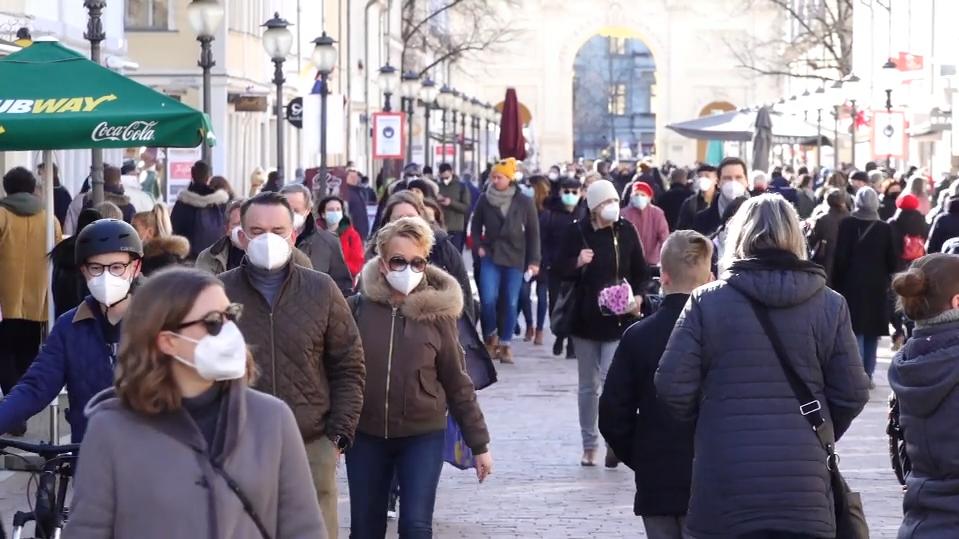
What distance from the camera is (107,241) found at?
7375 mm

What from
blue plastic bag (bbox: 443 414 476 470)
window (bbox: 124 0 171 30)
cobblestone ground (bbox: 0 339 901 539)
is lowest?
cobblestone ground (bbox: 0 339 901 539)

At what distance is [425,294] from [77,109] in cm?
401

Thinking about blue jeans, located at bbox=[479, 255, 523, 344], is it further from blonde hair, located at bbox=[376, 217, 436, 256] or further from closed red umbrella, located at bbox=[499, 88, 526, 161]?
closed red umbrella, located at bbox=[499, 88, 526, 161]

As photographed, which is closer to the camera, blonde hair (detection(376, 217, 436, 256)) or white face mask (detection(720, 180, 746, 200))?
blonde hair (detection(376, 217, 436, 256))

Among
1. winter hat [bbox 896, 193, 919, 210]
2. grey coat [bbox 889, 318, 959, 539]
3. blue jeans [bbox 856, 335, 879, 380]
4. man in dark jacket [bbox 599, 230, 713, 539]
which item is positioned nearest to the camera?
grey coat [bbox 889, 318, 959, 539]

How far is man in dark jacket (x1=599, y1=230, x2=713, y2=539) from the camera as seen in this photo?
7.04m

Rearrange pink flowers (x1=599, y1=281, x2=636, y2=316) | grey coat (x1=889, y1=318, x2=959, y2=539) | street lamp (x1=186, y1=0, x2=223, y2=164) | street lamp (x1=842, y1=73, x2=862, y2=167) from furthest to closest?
street lamp (x1=842, y1=73, x2=862, y2=167) → street lamp (x1=186, y1=0, x2=223, y2=164) → pink flowers (x1=599, y1=281, x2=636, y2=316) → grey coat (x1=889, y1=318, x2=959, y2=539)

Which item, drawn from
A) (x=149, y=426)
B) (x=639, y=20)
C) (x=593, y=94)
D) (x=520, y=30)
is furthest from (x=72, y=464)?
(x=593, y=94)

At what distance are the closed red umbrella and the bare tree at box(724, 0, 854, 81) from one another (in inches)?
534

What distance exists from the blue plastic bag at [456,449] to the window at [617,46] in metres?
115

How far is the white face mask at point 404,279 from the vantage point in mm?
8000

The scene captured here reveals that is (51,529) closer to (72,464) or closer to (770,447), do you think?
(72,464)

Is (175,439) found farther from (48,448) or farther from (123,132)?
(123,132)

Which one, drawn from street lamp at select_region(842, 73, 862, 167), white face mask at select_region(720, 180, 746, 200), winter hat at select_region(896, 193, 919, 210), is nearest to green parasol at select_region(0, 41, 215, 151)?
white face mask at select_region(720, 180, 746, 200)
